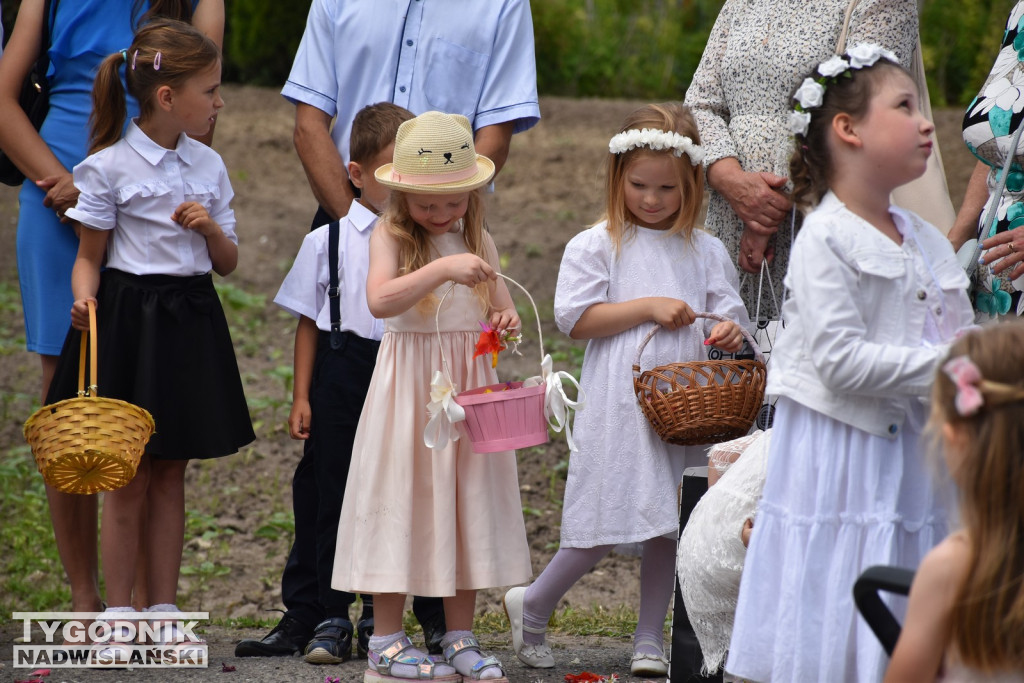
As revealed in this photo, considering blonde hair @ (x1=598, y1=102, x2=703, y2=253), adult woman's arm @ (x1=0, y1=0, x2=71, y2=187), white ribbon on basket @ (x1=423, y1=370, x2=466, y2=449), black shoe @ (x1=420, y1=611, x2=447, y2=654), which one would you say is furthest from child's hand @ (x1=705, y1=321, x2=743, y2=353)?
adult woman's arm @ (x1=0, y1=0, x2=71, y2=187)

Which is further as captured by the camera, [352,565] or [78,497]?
[78,497]

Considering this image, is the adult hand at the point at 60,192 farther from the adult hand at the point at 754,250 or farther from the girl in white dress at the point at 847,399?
the girl in white dress at the point at 847,399

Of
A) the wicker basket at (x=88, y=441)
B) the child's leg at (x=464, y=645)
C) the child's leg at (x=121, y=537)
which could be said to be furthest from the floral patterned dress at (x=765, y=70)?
the child's leg at (x=121, y=537)

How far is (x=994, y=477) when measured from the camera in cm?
196

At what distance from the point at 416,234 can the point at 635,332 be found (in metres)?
0.75

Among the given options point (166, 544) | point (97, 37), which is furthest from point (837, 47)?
point (166, 544)

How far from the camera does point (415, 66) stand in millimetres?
4168

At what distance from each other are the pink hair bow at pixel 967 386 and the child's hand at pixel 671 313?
5.16 ft

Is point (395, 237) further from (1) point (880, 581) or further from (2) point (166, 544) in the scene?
(1) point (880, 581)

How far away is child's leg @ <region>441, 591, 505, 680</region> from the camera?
3408mm

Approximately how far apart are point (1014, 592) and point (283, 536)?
4.39 meters

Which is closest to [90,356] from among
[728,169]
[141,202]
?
[141,202]

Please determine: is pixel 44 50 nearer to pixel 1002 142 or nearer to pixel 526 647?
pixel 526 647

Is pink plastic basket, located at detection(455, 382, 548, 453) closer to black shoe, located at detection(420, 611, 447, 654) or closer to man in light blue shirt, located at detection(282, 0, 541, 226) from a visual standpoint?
black shoe, located at detection(420, 611, 447, 654)
